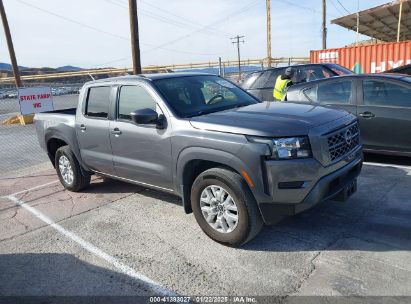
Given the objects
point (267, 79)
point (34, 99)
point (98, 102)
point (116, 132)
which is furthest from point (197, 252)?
point (34, 99)

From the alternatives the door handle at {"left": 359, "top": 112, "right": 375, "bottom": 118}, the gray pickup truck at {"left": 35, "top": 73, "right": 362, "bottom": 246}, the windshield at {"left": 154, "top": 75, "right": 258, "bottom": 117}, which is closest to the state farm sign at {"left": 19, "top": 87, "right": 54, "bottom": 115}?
the gray pickup truck at {"left": 35, "top": 73, "right": 362, "bottom": 246}

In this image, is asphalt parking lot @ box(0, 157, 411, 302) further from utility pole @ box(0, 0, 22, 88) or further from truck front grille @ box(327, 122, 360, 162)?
utility pole @ box(0, 0, 22, 88)

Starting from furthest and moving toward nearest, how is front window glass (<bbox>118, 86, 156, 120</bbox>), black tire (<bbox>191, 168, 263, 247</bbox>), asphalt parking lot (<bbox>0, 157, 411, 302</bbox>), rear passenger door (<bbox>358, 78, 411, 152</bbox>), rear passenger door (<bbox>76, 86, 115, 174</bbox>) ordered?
rear passenger door (<bbox>358, 78, 411, 152</bbox>) < rear passenger door (<bbox>76, 86, 115, 174</bbox>) < front window glass (<bbox>118, 86, 156, 120</bbox>) < black tire (<bbox>191, 168, 263, 247</bbox>) < asphalt parking lot (<bbox>0, 157, 411, 302</bbox>)

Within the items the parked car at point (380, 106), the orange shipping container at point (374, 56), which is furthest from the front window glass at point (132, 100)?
the orange shipping container at point (374, 56)

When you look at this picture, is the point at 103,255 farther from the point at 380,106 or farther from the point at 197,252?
the point at 380,106

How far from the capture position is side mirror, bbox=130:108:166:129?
413 cm

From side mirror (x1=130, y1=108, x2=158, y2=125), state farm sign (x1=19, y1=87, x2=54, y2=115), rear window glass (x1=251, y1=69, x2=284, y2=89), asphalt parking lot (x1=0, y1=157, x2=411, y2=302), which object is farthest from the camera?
state farm sign (x1=19, y1=87, x2=54, y2=115)

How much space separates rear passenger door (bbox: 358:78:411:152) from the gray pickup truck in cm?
216

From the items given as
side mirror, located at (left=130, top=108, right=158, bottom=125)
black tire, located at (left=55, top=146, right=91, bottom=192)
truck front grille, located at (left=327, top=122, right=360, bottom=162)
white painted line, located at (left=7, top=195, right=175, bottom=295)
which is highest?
side mirror, located at (left=130, top=108, right=158, bottom=125)

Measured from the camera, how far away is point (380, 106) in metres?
6.22

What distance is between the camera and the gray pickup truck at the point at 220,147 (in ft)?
11.5

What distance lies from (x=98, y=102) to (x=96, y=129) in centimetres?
39

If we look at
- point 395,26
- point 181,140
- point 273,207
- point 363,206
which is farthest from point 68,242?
point 395,26

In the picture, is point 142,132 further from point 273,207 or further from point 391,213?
point 391,213
